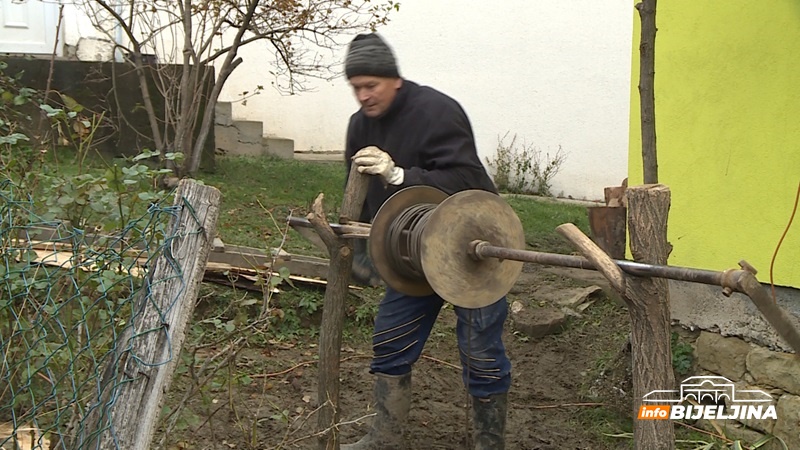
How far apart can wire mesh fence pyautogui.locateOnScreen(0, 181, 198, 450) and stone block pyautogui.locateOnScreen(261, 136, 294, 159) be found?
7708mm

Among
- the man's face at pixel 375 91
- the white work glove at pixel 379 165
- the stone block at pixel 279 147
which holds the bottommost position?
Answer: the stone block at pixel 279 147

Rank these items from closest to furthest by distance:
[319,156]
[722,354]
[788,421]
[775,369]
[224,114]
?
1. [788,421]
2. [775,369]
3. [722,354]
4. [224,114]
5. [319,156]

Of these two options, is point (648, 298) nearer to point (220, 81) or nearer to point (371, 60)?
point (371, 60)

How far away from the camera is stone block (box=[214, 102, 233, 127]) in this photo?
11398mm

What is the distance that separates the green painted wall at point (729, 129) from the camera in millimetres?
4527

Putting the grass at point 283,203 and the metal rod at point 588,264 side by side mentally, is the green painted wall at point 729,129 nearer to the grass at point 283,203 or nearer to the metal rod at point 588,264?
the metal rod at point 588,264

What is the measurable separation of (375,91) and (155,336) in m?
1.81

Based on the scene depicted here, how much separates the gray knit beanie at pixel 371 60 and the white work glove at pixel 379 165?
0.43 meters

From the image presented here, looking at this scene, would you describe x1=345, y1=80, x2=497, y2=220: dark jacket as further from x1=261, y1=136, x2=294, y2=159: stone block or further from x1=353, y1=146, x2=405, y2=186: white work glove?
x1=261, y1=136, x2=294, y2=159: stone block

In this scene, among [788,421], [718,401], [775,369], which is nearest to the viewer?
[788,421]

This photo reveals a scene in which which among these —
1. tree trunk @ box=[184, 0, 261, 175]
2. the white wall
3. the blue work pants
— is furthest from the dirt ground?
the white wall

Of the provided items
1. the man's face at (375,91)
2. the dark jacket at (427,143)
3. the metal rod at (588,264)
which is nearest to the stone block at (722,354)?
the dark jacket at (427,143)

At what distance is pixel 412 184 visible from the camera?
157 inches

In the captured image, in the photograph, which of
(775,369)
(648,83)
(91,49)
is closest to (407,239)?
(648,83)
